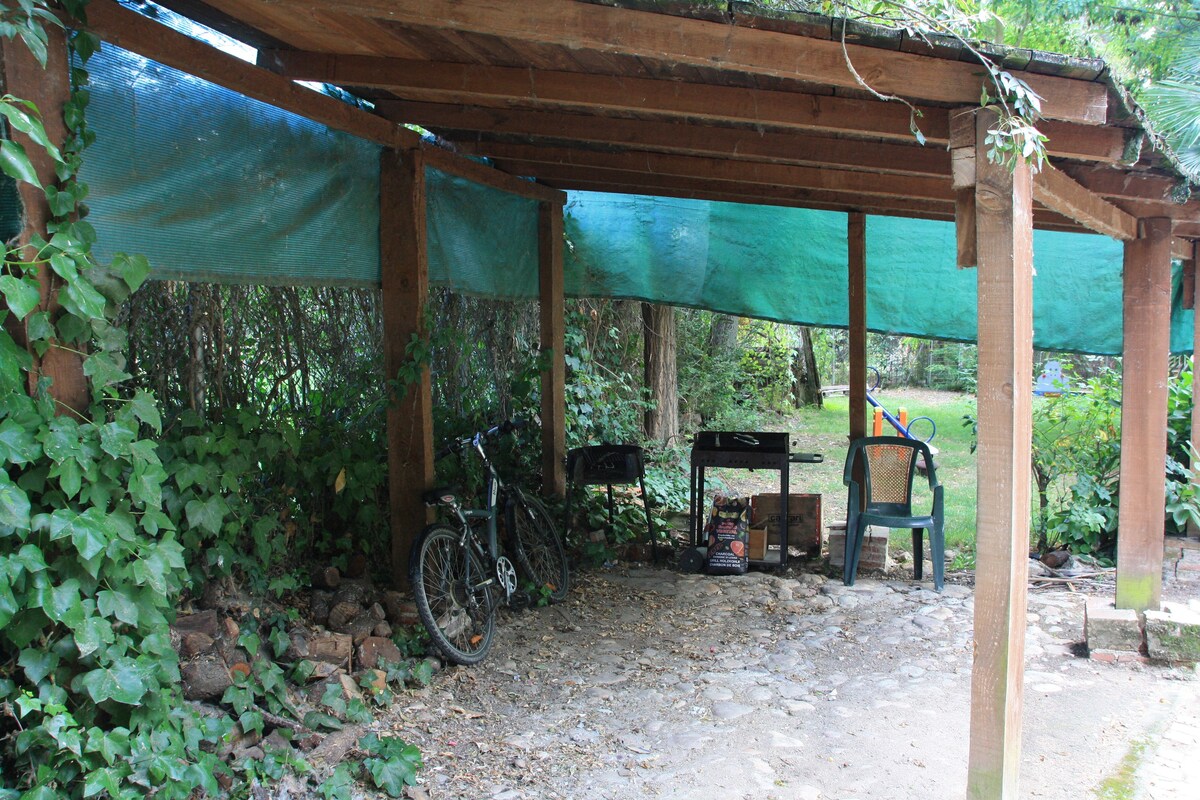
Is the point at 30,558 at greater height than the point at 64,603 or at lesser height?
greater

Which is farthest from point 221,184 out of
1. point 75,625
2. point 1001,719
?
point 1001,719

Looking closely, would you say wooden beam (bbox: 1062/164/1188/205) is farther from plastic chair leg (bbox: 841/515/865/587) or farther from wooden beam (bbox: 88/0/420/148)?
wooden beam (bbox: 88/0/420/148)

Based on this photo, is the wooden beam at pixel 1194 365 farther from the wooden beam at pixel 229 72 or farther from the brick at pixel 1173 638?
the wooden beam at pixel 229 72

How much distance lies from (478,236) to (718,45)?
294cm

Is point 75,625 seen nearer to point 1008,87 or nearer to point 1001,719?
point 1001,719

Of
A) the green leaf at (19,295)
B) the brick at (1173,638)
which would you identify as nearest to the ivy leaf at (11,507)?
the green leaf at (19,295)

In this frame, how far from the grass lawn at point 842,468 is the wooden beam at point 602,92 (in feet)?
12.5

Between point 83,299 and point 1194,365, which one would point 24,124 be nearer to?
point 83,299

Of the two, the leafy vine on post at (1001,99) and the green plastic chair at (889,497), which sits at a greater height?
the leafy vine on post at (1001,99)

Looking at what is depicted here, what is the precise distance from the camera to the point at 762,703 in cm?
387

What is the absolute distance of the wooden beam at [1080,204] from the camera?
326 cm

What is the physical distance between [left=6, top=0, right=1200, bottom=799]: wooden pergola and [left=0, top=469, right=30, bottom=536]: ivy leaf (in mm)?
1032

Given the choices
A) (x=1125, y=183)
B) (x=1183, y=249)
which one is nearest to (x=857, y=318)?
(x=1183, y=249)

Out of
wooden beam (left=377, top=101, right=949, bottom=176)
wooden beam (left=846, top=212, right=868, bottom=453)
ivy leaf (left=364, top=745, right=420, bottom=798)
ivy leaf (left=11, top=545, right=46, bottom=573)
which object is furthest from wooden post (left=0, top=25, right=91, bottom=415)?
wooden beam (left=846, top=212, right=868, bottom=453)
